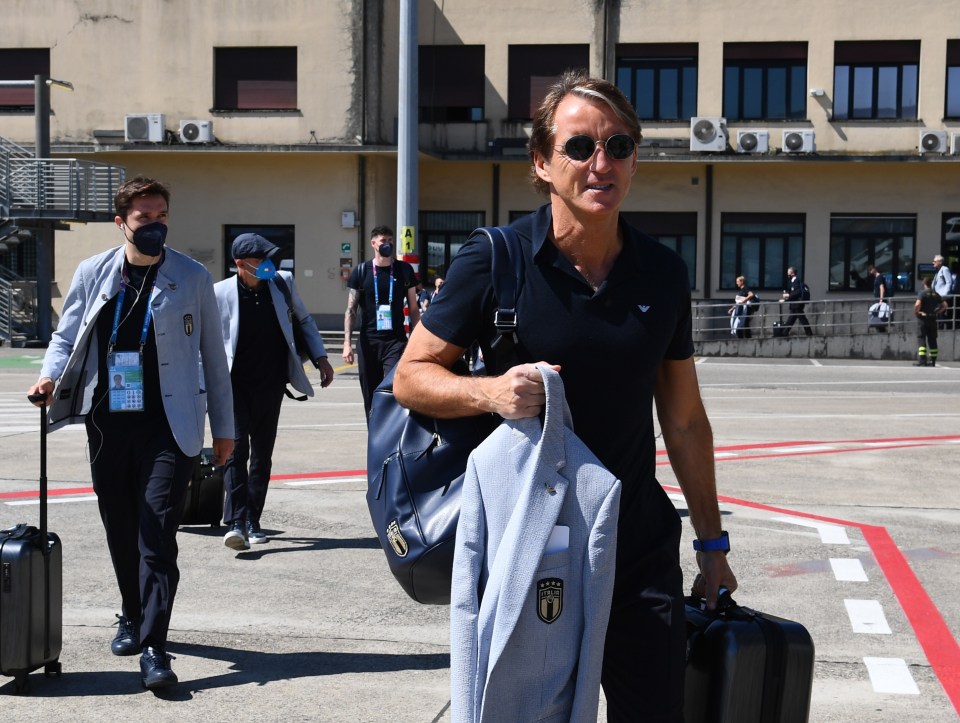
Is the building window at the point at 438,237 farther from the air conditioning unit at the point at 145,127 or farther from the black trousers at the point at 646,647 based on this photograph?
the black trousers at the point at 646,647

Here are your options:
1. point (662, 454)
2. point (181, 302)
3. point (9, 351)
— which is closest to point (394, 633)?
point (181, 302)

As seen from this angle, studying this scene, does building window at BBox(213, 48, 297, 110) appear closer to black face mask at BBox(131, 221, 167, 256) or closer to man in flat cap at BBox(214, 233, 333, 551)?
man in flat cap at BBox(214, 233, 333, 551)

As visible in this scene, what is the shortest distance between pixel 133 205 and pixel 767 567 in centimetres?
389

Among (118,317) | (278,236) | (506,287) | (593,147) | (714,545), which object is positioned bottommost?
(714,545)

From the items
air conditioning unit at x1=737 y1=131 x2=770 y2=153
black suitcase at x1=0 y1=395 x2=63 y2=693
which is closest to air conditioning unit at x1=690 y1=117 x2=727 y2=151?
air conditioning unit at x1=737 y1=131 x2=770 y2=153

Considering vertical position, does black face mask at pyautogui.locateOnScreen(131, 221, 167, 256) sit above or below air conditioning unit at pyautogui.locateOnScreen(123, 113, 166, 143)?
below

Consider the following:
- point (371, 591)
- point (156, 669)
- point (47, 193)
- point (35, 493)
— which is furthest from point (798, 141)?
point (156, 669)

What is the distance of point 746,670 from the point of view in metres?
3.18

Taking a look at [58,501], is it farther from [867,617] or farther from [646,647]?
[646,647]

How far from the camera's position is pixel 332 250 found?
108 ft

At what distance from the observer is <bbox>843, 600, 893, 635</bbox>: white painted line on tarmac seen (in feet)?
19.5

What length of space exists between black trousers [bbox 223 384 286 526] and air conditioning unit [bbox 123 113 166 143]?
25492mm

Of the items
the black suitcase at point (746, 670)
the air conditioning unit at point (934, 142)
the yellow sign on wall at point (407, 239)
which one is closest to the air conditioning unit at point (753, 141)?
the air conditioning unit at point (934, 142)

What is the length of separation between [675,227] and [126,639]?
2981cm
